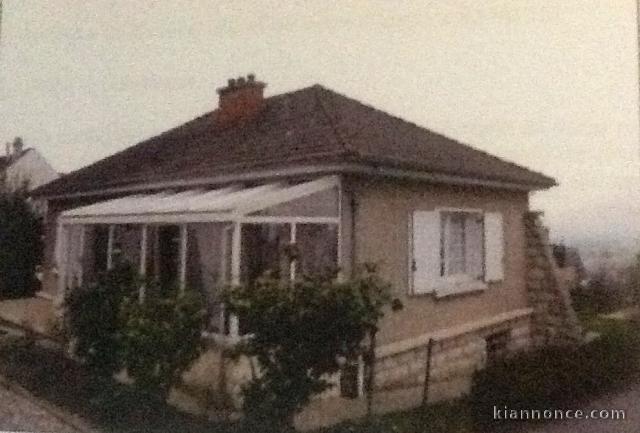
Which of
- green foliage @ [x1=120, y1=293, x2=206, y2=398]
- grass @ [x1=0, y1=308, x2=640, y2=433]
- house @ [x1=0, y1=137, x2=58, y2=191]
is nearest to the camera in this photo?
grass @ [x1=0, y1=308, x2=640, y2=433]

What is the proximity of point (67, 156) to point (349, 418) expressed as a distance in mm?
1761

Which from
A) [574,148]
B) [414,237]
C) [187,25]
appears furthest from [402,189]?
[187,25]

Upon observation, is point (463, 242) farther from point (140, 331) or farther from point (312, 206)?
point (140, 331)

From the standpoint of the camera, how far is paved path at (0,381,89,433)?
2.55 meters

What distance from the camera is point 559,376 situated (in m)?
2.36

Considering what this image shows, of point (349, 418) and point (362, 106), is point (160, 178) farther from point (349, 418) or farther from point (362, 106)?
point (349, 418)

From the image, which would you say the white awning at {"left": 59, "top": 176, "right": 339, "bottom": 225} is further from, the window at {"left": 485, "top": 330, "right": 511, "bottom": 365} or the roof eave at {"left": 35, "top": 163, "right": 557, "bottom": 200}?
the window at {"left": 485, "top": 330, "right": 511, "bottom": 365}

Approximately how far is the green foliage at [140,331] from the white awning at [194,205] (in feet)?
1.04

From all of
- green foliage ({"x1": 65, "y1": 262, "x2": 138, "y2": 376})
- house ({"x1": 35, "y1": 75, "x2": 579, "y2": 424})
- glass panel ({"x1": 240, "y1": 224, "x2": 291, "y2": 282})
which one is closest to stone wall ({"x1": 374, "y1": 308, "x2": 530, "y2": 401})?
house ({"x1": 35, "y1": 75, "x2": 579, "y2": 424})

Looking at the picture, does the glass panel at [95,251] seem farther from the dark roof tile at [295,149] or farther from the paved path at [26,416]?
the paved path at [26,416]

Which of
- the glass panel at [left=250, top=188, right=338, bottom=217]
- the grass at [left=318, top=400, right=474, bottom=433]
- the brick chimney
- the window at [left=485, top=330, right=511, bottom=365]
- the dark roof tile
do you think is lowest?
the grass at [left=318, top=400, right=474, bottom=433]

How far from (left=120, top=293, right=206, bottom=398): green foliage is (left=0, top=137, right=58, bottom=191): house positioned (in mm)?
774

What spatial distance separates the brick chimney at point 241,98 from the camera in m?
2.68

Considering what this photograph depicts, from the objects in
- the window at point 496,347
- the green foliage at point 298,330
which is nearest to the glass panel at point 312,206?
A: the green foliage at point 298,330
